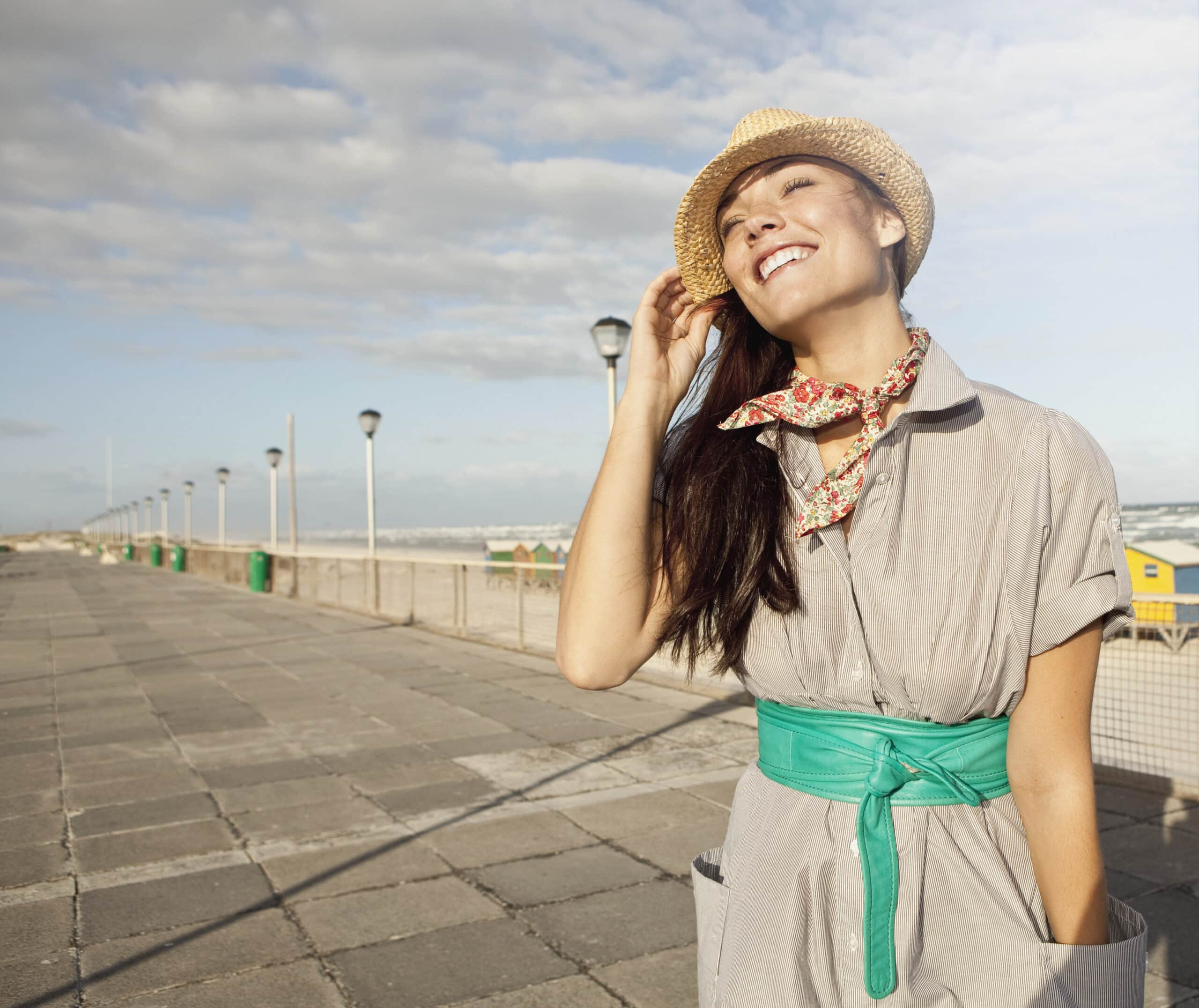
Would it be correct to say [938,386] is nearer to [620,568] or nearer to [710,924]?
[620,568]

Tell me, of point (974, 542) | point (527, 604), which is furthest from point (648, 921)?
point (527, 604)

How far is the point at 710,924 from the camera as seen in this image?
4.97 feet

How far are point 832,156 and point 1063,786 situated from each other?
0.99 meters

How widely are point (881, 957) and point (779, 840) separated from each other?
0.20 metres

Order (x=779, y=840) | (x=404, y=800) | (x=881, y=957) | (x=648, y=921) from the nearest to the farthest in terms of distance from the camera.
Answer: (x=881, y=957) < (x=779, y=840) < (x=648, y=921) < (x=404, y=800)

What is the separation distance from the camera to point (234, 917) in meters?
3.78

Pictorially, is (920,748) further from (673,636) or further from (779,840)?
(673,636)

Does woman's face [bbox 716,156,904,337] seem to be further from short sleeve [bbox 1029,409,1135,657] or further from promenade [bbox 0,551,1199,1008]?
promenade [bbox 0,551,1199,1008]

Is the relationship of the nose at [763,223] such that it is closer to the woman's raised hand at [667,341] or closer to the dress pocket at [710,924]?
the woman's raised hand at [667,341]

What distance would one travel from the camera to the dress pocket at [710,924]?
1.47m

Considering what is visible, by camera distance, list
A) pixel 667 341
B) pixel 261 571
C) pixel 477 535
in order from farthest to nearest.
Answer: pixel 477 535, pixel 261 571, pixel 667 341

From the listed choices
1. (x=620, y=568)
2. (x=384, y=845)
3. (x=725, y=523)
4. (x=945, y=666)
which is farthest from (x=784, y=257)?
(x=384, y=845)

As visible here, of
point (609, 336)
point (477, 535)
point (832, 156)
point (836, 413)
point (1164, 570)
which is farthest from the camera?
point (477, 535)

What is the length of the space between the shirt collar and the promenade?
240 centimetres
